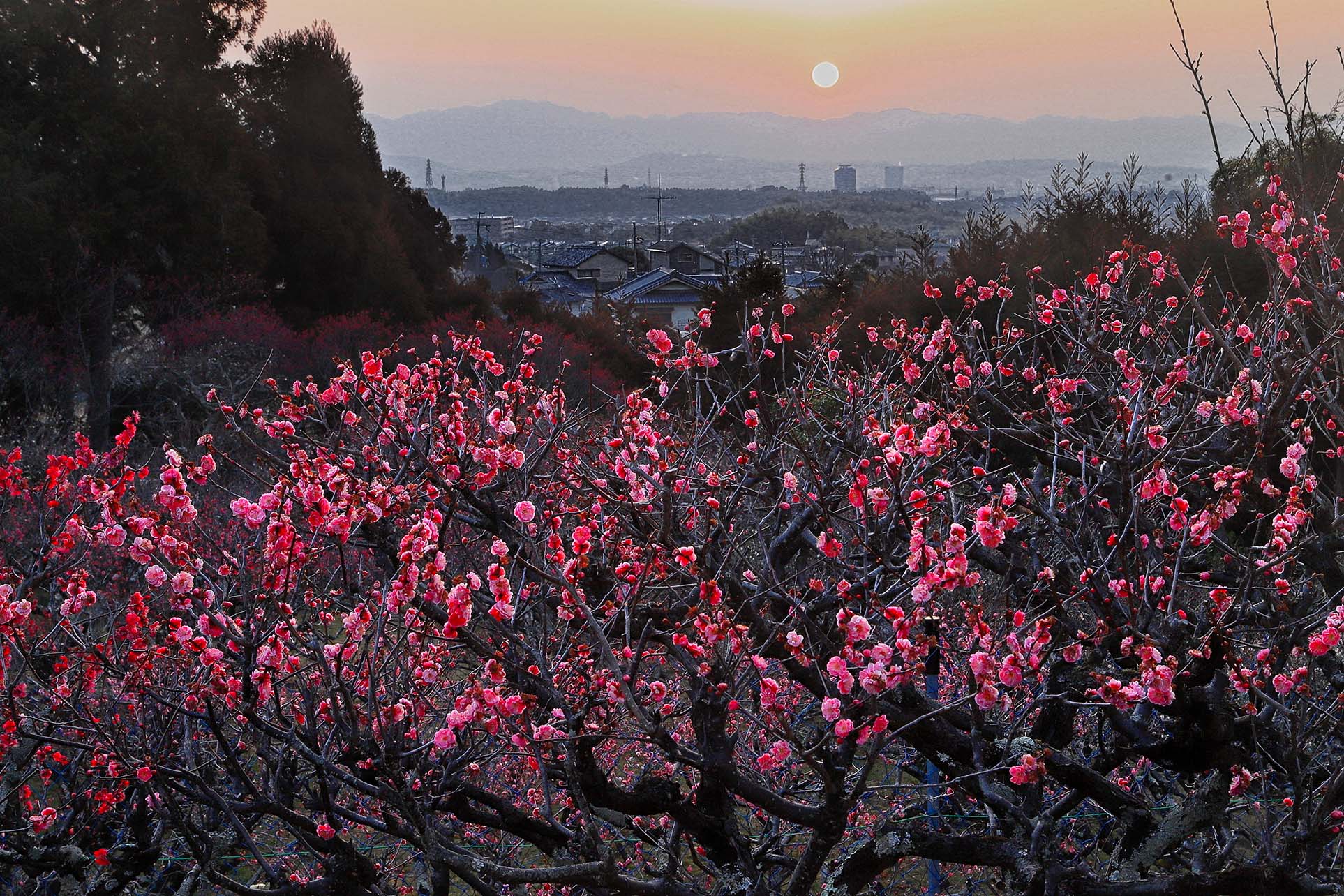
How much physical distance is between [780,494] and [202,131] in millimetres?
16272

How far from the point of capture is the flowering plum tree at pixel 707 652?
10.0 ft

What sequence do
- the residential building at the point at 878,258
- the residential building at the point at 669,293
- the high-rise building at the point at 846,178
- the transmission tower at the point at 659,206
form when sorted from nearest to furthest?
the residential building at the point at 669,293
the residential building at the point at 878,258
the transmission tower at the point at 659,206
the high-rise building at the point at 846,178

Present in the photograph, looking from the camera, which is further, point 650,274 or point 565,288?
point 565,288

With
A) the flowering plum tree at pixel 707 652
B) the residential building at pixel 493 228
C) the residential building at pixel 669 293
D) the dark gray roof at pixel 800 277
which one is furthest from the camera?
the residential building at pixel 493 228

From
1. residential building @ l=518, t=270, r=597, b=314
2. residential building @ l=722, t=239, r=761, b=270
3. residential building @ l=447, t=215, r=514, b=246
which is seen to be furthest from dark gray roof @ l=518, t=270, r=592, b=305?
residential building @ l=447, t=215, r=514, b=246

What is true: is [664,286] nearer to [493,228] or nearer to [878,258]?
[878,258]

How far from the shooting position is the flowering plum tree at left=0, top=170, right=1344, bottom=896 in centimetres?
306

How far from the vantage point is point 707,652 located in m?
3.42

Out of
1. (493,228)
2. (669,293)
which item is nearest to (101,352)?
(669,293)

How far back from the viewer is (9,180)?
49.1 feet

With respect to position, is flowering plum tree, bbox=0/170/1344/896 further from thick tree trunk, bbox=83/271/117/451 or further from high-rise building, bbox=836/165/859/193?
high-rise building, bbox=836/165/859/193

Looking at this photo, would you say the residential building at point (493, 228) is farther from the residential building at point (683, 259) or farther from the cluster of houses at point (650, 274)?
the residential building at point (683, 259)

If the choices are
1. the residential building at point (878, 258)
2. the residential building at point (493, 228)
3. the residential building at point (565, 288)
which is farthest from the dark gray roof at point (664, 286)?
the residential building at point (493, 228)

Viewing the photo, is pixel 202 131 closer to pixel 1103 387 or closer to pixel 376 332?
pixel 376 332
